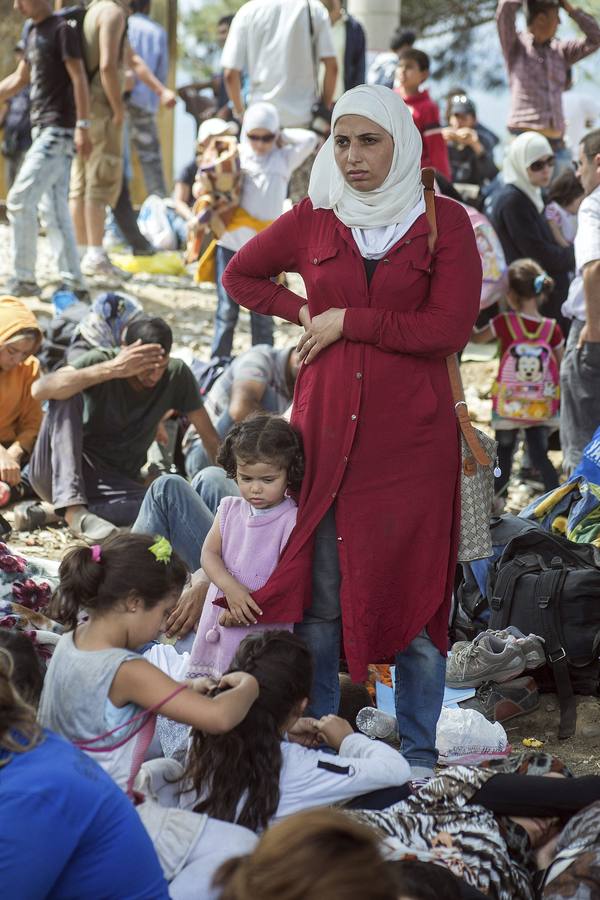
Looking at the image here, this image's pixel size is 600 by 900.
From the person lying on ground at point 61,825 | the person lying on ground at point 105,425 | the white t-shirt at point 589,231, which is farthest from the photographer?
the person lying on ground at point 105,425

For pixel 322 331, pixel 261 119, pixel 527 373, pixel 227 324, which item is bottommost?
pixel 527 373

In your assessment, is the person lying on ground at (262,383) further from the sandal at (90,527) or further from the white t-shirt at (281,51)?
the white t-shirt at (281,51)

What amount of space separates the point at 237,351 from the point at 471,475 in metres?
5.14

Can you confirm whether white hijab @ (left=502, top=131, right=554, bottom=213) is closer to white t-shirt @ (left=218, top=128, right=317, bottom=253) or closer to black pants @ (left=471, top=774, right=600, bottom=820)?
white t-shirt @ (left=218, top=128, right=317, bottom=253)

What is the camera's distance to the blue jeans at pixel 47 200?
7.94 metres

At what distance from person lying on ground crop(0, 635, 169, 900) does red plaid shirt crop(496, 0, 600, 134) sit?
25.1 ft

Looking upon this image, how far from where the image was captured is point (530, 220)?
24.5 ft

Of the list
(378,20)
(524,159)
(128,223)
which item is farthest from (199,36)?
(524,159)

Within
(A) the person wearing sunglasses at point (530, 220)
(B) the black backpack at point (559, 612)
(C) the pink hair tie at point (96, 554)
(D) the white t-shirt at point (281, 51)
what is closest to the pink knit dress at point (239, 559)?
(C) the pink hair tie at point (96, 554)

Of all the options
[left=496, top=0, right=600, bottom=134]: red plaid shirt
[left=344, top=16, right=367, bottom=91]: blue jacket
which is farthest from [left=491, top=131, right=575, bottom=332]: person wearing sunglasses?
[left=344, top=16, right=367, bottom=91]: blue jacket

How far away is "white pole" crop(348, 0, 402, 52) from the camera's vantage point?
40.9ft

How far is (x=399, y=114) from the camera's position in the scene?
330 centimetres

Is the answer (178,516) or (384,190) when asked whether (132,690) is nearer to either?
(384,190)

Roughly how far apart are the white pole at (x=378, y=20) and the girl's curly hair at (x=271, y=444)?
9.71m
